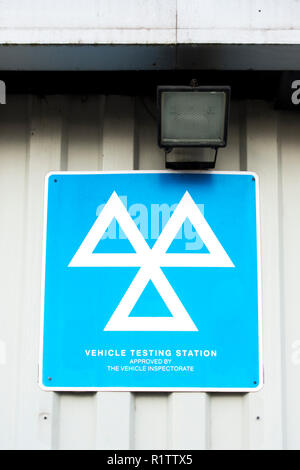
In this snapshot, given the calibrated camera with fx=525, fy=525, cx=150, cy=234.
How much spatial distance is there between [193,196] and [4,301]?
99 cm

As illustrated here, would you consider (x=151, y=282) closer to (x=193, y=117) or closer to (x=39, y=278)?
(x=39, y=278)

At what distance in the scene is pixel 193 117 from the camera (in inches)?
86.0

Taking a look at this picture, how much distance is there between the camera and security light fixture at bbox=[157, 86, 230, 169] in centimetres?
214

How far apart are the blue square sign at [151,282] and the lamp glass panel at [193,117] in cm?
25

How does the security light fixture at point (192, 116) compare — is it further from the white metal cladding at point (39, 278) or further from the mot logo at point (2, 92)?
the mot logo at point (2, 92)
